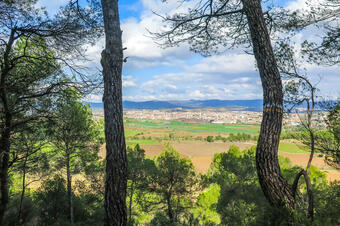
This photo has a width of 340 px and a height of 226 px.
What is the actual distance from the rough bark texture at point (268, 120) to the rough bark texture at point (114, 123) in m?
1.69

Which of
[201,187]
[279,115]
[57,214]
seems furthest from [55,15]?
[201,187]

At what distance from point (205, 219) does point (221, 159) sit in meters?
4.33

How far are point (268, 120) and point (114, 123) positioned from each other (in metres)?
1.91

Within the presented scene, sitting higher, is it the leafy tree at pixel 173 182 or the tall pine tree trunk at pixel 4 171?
the tall pine tree trunk at pixel 4 171

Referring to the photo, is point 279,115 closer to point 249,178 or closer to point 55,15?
point 55,15

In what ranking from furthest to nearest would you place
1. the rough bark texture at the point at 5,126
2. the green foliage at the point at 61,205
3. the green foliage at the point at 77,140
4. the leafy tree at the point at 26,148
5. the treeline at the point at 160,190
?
the treeline at the point at 160,190
the green foliage at the point at 61,205
the green foliage at the point at 77,140
the leafy tree at the point at 26,148
the rough bark texture at the point at 5,126

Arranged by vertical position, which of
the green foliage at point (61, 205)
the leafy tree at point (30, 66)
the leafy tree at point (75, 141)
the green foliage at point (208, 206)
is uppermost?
the leafy tree at point (30, 66)

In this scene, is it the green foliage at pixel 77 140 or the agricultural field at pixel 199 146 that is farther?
the agricultural field at pixel 199 146

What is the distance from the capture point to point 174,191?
10.3 metres

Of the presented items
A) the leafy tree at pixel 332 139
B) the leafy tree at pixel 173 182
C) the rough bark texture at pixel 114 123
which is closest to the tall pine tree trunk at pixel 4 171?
the rough bark texture at pixel 114 123

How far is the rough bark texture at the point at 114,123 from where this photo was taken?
8.25 ft

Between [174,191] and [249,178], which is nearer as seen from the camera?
[174,191]

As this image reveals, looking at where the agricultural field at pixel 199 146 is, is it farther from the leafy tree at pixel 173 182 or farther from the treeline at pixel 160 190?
the treeline at pixel 160 190

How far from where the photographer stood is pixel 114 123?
2646 millimetres
